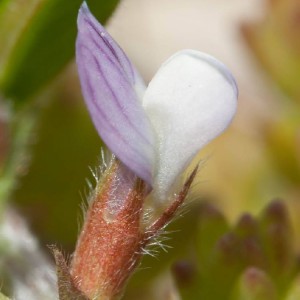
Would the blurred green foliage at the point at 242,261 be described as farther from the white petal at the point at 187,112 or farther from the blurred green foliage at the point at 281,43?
the blurred green foliage at the point at 281,43

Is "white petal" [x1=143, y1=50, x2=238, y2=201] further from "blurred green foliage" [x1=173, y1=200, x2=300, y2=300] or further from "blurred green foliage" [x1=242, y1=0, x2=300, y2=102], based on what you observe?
"blurred green foliage" [x1=242, y1=0, x2=300, y2=102]

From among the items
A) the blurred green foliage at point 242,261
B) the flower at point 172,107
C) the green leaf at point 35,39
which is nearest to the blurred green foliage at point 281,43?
the blurred green foliage at point 242,261

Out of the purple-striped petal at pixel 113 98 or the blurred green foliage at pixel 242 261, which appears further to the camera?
the blurred green foliage at pixel 242 261

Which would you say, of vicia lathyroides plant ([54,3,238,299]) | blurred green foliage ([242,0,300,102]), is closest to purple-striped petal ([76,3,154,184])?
vicia lathyroides plant ([54,3,238,299])

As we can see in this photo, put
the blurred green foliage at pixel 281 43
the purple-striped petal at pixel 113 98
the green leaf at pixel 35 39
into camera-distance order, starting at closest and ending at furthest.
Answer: the purple-striped petal at pixel 113 98, the green leaf at pixel 35 39, the blurred green foliage at pixel 281 43

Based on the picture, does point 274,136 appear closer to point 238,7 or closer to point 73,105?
point 73,105

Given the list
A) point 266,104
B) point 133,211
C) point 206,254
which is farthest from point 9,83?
point 266,104

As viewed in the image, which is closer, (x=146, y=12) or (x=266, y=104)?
(x=266, y=104)

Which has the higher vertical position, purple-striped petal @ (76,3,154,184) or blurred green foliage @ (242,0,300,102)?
purple-striped petal @ (76,3,154,184)
